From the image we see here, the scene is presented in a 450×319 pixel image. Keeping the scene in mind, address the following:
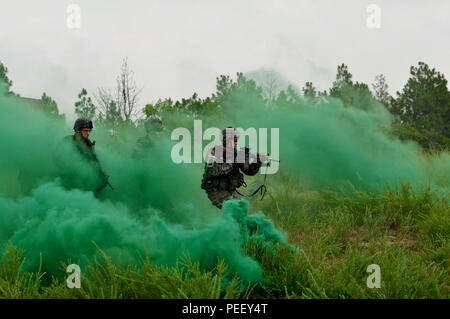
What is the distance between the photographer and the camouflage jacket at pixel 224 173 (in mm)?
4895

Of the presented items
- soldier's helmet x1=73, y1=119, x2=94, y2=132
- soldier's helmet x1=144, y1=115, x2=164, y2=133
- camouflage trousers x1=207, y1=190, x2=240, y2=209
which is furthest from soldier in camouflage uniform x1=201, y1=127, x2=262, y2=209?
soldier's helmet x1=144, y1=115, x2=164, y2=133

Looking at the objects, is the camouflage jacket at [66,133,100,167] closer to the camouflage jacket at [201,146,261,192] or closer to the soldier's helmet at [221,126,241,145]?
the camouflage jacket at [201,146,261,192]

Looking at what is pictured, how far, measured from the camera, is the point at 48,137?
19.6 ft

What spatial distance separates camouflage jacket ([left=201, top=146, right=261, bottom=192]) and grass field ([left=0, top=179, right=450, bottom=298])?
1.02 meters

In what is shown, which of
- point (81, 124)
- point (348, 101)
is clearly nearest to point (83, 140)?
point (81, 124)

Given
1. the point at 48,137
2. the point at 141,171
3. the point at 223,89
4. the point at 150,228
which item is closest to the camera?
the point at 150,228

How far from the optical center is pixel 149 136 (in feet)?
21.8

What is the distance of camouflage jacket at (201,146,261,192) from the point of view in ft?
16.1

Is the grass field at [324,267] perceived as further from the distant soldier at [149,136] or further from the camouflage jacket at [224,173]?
the distant soldier at [149,136]

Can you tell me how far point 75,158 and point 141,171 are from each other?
1.43 meters

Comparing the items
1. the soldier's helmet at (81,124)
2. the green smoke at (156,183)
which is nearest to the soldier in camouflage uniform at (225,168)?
the green smoke at (156,183)
